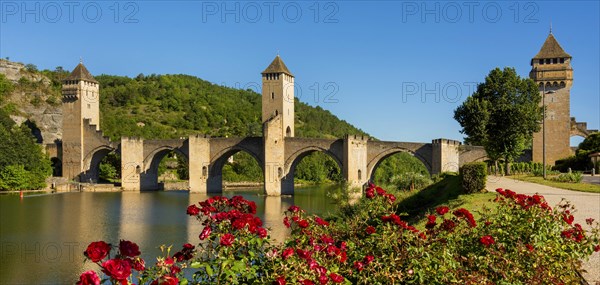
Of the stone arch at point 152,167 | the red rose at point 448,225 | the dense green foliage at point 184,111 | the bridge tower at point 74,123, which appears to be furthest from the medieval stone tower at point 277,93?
the red rose at point 448,225

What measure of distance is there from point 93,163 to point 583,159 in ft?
139

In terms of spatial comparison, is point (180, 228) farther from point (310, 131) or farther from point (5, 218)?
point (310, 131)

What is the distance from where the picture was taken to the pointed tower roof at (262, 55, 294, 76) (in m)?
48.7

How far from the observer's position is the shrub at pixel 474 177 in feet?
53.3

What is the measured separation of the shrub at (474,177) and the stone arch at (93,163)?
140 feet

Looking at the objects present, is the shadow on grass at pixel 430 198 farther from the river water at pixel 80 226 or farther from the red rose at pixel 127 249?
the red rose at pixel 127 249

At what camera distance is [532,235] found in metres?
6.03

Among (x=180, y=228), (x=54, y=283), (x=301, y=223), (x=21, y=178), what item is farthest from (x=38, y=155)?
(x=301, y=223)

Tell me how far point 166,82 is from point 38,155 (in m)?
54.5

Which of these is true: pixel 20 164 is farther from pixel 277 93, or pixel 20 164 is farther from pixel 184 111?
pixel 184 111

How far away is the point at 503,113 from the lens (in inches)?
1166

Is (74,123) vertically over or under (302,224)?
over

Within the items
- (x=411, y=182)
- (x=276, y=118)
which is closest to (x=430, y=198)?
(x=411, y=182)

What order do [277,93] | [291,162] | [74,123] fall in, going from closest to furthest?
[291,162] → [277,93] → [74,123]
